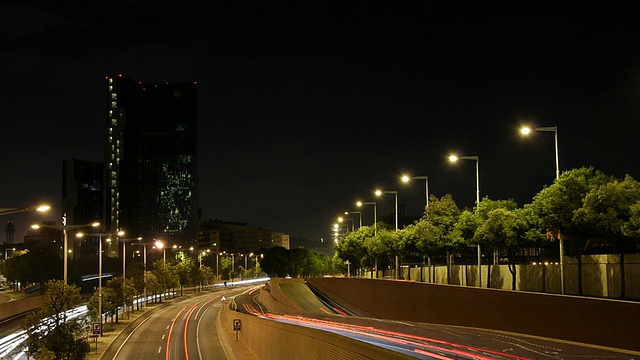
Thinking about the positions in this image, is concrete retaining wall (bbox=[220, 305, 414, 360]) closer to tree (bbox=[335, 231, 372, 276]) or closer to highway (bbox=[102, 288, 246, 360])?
highway (bbox=[102, 288, 246, 360])

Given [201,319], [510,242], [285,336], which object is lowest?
[201,319]

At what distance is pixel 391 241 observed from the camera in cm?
7888

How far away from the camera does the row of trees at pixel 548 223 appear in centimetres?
3278

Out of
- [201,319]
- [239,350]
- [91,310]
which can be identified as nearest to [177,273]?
[201,319]

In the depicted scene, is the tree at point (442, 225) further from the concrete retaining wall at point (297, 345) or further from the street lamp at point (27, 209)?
the street lamp at point (27, 209)

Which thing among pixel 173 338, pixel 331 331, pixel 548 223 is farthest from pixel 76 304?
pixel 548 223

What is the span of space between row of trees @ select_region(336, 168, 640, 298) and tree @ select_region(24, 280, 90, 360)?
25078 mm

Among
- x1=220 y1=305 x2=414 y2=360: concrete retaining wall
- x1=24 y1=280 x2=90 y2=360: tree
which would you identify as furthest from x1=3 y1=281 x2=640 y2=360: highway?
x1=24 y1=280 x2=90 y2=360: tree

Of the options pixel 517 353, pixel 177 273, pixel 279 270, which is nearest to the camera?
pixel 517 353

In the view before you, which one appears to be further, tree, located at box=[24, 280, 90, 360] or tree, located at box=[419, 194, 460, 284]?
tree, located at box=[419, 194, 460, 284]

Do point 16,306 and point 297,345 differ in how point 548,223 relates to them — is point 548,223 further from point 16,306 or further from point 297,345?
point 16,306

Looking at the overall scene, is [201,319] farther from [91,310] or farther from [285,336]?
[285,336]

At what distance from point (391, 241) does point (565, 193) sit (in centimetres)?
4416

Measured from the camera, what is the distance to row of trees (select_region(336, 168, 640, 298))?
108 ft
